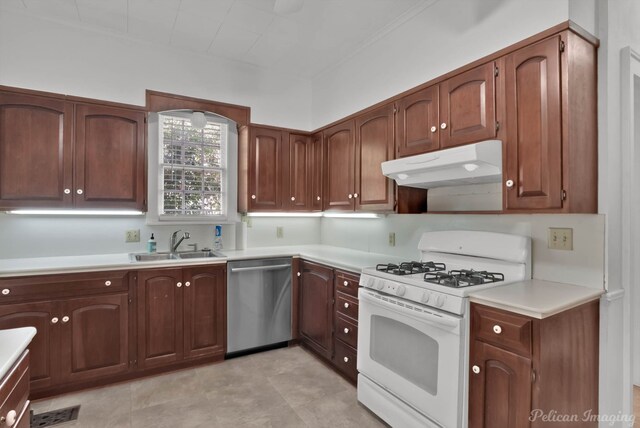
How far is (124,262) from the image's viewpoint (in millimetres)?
2623

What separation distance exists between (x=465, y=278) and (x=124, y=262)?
8.02 ft

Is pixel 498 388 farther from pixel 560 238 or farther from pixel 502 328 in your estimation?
pixel 560 238

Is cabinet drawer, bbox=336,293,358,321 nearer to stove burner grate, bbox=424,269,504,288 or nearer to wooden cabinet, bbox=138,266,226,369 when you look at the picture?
stove burner grate, bbox=424,269,504,288

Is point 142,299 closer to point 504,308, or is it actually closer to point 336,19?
point 504,308

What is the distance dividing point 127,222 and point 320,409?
231 centimetres

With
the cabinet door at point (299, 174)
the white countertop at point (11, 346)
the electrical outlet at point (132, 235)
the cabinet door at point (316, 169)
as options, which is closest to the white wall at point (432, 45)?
the cabinet door at point (316, 169)

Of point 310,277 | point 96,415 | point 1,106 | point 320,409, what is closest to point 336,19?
point 310,277

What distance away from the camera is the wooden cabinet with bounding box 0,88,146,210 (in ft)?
8.31

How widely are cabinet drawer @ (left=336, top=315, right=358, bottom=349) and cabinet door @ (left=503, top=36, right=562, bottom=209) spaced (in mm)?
1379

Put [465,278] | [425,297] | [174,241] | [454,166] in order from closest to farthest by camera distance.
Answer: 1. [425,297]
2. [465,278]
3. [454,166]
4. [174,241]

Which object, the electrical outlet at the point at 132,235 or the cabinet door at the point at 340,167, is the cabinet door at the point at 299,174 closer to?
the cabinet door at the point at 340,167

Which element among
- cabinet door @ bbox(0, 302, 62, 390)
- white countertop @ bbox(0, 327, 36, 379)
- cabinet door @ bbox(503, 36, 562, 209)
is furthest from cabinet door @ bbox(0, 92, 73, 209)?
cabinet door @ bbox(503, 36, 562, 209)

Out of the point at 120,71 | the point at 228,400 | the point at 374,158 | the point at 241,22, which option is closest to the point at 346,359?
the point at 228,400

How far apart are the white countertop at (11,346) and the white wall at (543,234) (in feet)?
7.94
